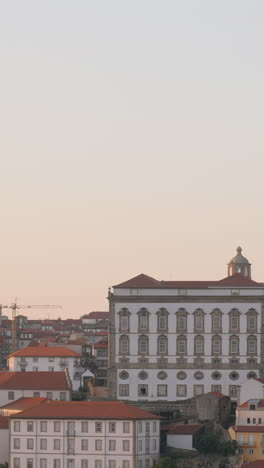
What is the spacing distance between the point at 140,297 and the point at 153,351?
4.46 metres

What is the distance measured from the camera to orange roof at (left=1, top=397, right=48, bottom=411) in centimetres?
12531

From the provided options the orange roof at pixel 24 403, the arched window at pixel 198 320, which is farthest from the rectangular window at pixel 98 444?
the arched window at pixel 198 320

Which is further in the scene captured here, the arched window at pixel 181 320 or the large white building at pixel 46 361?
the large white building at pixel 46 361

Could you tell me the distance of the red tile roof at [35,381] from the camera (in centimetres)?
13375

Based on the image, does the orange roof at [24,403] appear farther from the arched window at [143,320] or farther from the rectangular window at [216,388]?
the rectangular window at [216,388]

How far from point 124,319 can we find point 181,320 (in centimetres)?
459

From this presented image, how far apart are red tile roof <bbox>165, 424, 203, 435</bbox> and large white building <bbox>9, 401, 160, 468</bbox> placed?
135 centimetres

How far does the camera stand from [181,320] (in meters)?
129

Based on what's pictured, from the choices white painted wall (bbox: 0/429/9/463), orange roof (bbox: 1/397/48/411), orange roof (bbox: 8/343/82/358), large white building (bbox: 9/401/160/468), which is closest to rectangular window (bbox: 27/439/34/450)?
large white building (bbox: 9/401/160/468)

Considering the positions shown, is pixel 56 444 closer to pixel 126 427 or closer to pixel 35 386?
pixel 126 427

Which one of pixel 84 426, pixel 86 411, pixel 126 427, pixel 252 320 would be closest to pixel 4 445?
pixel 86 411

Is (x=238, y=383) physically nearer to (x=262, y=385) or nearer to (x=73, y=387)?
(x=262, y=385)

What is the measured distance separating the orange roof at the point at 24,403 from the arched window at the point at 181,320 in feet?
40.1

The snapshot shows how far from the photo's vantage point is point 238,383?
129 meters
